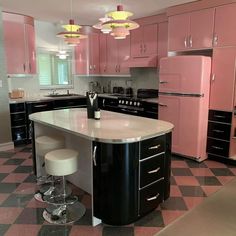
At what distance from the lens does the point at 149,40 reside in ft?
15.9

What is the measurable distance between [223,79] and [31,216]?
10.5 feet

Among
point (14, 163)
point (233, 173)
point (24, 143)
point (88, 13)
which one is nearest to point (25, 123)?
point (24, 143)

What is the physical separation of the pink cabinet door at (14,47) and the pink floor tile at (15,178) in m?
2.14

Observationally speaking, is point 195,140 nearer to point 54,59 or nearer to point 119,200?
point 119,200

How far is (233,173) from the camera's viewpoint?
3500mm

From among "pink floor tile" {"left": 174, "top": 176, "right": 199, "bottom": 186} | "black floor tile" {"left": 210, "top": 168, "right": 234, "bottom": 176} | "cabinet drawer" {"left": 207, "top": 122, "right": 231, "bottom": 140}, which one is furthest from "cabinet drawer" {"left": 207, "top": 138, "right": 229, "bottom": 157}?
"pink floor tile" {"left": 174, "top": 176, "right": 199, "bottom": 186}

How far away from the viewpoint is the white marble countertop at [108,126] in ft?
7.03

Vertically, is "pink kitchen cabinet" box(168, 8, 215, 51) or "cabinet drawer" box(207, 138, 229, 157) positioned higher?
"pink kitchen cabinet" box(168, 8, 215, 51)

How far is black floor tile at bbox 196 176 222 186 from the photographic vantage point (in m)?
3.18

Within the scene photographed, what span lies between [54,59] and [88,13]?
160cm

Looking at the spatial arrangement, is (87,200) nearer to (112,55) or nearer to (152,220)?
(152,220)

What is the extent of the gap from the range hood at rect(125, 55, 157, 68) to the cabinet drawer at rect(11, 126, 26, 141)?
2.53 metres

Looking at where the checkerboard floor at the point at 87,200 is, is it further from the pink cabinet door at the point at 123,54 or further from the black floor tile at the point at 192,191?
the pink cabinet door at the point at 123,54

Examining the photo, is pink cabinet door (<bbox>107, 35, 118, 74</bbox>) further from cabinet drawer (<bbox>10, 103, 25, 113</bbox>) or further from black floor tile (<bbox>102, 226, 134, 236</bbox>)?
black floor tile (<bbox>102, 226, 134, 236</bbox>)
